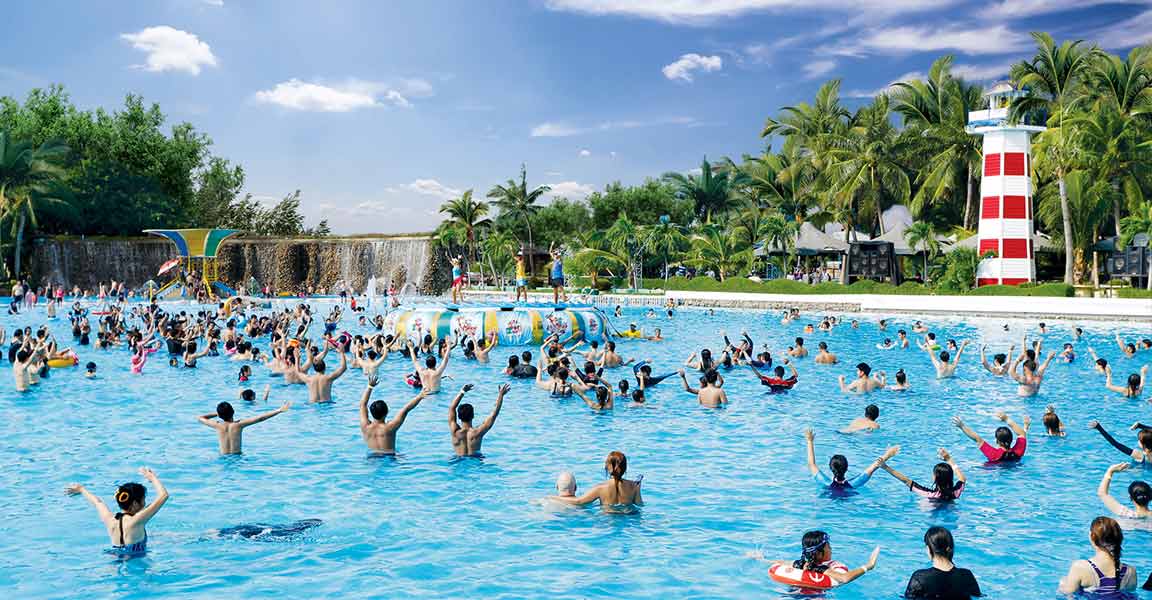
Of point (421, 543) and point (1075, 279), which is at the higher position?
point (1075, 279)

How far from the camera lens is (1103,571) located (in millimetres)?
7109

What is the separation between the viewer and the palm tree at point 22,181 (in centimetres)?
6175

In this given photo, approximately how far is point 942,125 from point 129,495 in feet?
184

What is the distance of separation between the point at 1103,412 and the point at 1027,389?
184 centimetres

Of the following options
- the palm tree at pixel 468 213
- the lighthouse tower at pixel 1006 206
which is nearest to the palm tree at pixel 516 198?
the palm tree at pixel 468 213

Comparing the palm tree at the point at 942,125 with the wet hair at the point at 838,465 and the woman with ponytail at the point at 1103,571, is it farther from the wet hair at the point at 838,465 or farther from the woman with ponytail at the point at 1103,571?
the woman with ponytail at the point at 1103,571

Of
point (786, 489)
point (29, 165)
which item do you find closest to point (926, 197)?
point (786, 489)

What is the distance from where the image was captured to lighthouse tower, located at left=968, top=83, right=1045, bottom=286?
4369 cm

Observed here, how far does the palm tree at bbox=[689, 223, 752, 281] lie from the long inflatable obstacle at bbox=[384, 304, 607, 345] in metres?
26.4

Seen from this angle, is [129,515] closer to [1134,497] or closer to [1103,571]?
[1103,571]

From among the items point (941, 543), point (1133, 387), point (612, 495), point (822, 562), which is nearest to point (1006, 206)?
point (1133, 387)

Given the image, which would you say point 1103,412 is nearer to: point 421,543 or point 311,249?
point 421,543

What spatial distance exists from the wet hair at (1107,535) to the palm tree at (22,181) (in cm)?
6700

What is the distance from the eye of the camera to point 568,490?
10.3 meters
